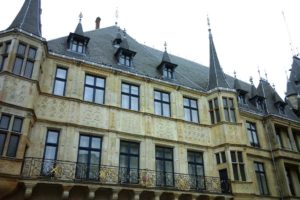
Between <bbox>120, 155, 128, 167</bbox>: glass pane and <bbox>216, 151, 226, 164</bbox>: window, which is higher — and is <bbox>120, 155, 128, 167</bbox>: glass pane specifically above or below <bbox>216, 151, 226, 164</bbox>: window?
below

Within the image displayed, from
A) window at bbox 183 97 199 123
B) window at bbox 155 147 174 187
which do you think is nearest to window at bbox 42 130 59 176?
window at bbox 155 147 174 187

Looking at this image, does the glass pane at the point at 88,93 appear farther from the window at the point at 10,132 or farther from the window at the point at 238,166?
the window at the point at 238,166

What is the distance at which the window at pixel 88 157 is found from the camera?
13633mm

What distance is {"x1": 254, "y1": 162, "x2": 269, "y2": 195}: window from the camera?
18.8 metres

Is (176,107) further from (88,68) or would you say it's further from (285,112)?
(285,112)

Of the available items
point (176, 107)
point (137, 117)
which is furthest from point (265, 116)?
point (137, 117)

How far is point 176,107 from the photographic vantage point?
59.1ft

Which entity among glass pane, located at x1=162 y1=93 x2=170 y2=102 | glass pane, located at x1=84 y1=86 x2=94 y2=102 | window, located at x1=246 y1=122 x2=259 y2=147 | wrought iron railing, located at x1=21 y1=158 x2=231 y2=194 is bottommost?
wrought iron railing, located at x1=21 y1=158 x2=231 y2=194

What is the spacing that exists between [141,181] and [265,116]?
11.2 meters

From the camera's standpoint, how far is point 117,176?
14117 millimetres

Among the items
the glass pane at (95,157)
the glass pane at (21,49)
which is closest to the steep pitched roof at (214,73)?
the glass pane at (95,157)

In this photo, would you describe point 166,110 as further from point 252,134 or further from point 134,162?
point 252,134

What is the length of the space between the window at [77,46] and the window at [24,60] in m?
3.21

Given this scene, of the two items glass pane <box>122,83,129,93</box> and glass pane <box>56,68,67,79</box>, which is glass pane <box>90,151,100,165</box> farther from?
glass pane <box>56,68,67,79</box>
